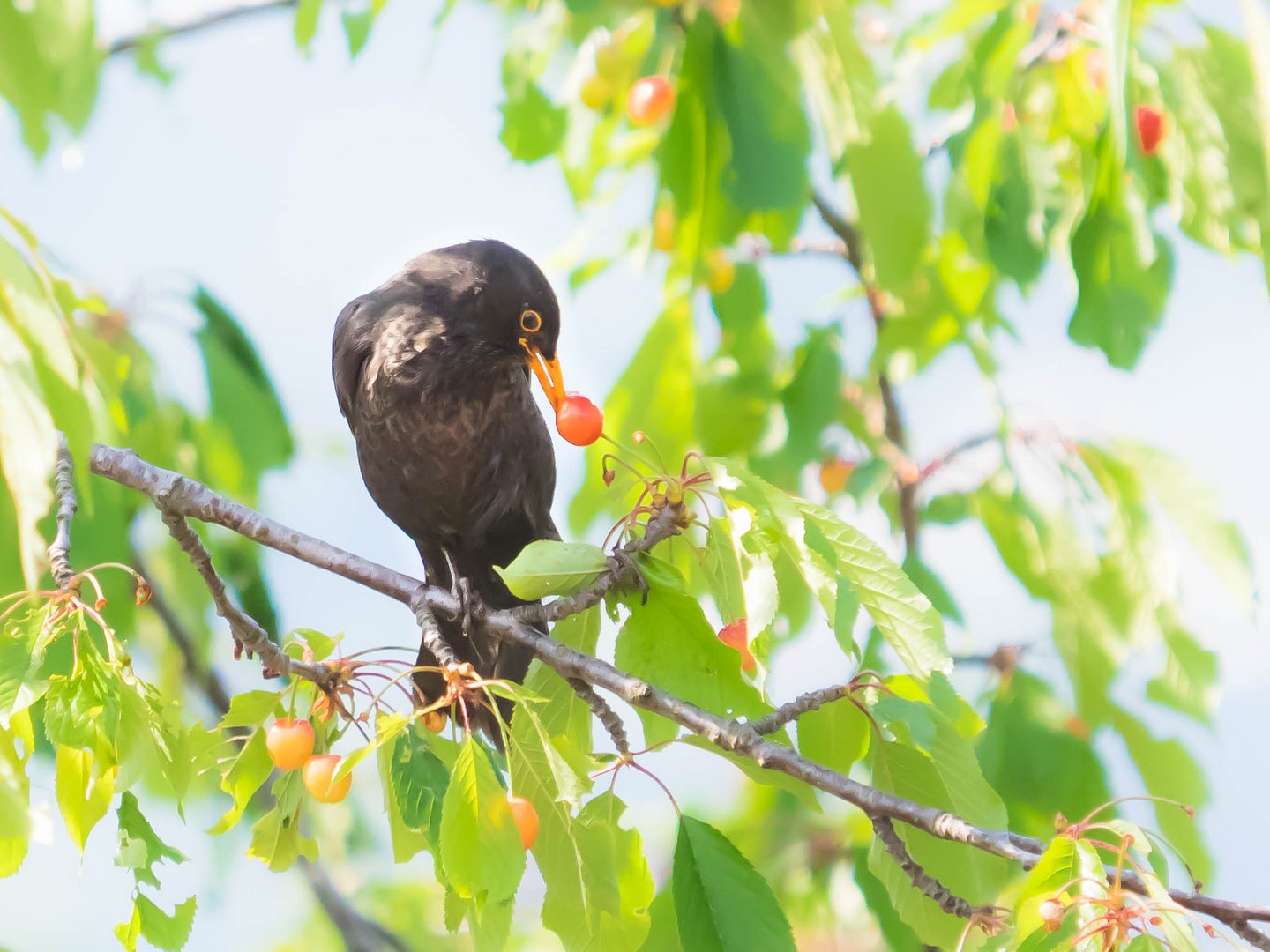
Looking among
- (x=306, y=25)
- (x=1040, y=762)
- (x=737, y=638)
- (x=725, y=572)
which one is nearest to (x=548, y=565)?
(x=725, y=572)

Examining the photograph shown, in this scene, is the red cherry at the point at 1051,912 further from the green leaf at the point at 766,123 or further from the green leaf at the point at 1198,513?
the green leaf at the point at 766,123

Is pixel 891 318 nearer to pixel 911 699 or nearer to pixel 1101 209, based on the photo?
pixel 1101 209

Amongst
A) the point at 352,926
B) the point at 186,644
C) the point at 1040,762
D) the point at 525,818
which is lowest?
the point at 352,926

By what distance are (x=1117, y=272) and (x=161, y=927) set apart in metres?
2.59

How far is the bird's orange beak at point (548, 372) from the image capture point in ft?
12.3

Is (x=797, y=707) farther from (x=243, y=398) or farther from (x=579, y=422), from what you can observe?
(x=243, y=398)

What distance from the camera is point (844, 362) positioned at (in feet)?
14.5

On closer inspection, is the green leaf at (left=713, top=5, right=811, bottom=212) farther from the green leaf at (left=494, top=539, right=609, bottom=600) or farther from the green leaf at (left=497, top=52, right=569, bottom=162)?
the green leaf at (left=494, top=539, right=609, bottom=600)

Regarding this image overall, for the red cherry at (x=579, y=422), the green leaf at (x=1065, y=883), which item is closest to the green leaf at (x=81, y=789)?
the red cherry at (x=579, y=422)

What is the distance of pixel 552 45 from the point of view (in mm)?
4000

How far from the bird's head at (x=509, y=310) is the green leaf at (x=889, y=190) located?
1342 millimetres

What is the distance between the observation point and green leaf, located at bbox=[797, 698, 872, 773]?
7.47ft

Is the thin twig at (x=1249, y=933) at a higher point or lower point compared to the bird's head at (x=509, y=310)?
lower

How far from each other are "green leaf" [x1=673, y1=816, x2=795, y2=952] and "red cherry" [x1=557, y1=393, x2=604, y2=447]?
0.94 m
